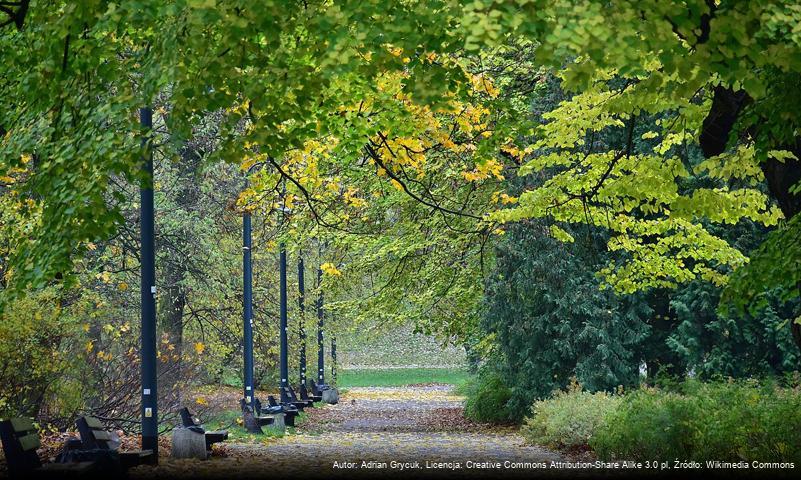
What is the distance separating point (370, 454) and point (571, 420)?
4.21m

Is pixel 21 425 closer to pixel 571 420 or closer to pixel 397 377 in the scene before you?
pixel 571 420

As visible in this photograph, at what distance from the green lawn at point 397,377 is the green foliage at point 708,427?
52344 millimetres

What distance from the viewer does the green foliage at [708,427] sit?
12.2 meters

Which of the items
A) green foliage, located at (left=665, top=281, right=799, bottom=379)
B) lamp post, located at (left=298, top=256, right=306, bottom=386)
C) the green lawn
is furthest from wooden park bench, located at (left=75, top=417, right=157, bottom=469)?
the green lawn

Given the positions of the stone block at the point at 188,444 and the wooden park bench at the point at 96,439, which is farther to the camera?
the stone block at the point at 188,444

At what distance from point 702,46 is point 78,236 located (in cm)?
531

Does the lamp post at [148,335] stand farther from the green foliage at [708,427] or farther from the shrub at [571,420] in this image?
the shrub at [571,420]

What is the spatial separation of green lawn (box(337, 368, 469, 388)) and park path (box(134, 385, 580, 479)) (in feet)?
131

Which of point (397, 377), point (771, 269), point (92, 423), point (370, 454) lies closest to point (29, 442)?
point (92, 423)

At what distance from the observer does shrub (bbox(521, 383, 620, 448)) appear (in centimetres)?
1850

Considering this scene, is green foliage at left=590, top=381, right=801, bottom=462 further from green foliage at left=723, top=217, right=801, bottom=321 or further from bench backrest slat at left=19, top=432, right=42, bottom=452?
bench backrest slat at left=19, top=432, right=42, bottom=452

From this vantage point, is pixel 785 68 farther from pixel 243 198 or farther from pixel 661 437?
pixel 243 198

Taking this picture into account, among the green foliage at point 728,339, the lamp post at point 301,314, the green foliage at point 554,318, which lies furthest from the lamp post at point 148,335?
the lamp post at point 301,314

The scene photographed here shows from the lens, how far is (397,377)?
2995 inches
